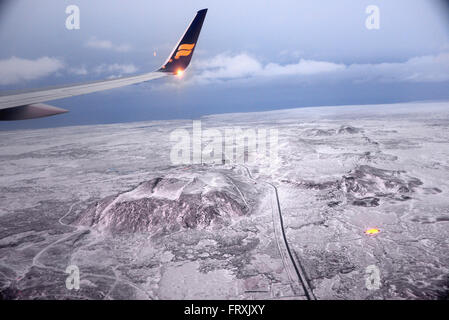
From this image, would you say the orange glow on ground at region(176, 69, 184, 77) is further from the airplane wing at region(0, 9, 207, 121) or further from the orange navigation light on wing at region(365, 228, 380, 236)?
the orange navigation light on wing at region(365, 228, 380, 236)

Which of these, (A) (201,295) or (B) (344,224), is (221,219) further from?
(B) (344,224)

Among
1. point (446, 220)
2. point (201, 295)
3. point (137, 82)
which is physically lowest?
point (201, 295)

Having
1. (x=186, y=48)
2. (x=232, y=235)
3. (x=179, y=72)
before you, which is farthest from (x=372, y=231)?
(x=186, y=48)

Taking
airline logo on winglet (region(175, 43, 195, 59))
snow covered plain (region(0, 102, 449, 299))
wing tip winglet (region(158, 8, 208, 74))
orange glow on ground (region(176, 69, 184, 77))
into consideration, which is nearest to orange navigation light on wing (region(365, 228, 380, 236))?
snow covered plain (region(0, 102, 449, 299))

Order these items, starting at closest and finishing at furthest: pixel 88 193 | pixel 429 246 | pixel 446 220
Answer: pixel 429 246, pixel 446 220, pixel 88 193

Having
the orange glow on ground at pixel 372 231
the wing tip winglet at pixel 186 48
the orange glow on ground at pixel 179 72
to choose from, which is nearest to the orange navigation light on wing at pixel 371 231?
the orange glow on ground at pixel 372 231

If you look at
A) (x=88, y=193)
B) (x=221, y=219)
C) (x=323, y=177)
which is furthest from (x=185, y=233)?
(x=323, y=177)

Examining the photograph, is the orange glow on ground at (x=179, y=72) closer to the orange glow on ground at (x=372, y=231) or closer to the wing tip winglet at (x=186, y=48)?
the wing tip winglet at (x=186, y=48)
